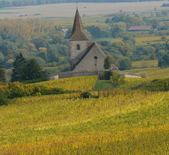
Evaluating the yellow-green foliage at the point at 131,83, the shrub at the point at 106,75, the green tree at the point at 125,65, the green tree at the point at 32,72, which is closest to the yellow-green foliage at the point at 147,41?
the green tree at the point at 125,65

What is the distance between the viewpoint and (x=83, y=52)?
65.8m

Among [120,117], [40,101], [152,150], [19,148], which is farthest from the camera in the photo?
[40,101]

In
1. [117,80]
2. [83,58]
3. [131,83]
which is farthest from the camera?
[83,58]

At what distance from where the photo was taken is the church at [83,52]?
208ft

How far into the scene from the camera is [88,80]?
52719 mm

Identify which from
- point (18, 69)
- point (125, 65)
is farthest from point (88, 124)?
point (125, 65)

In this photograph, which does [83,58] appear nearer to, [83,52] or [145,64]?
[83,52]

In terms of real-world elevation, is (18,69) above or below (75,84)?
below

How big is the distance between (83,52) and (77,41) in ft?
6.24

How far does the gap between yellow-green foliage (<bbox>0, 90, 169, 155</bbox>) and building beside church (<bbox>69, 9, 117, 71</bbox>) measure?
76.9 feet

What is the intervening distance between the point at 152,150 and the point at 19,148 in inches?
259

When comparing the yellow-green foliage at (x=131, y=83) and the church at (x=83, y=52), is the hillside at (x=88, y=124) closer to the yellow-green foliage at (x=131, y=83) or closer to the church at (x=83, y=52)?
the yellow-green foliage at (x=131, y=83)

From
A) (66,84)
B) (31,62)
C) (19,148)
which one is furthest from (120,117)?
(31,62)

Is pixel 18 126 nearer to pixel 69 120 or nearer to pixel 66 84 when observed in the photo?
pixel 69 120
